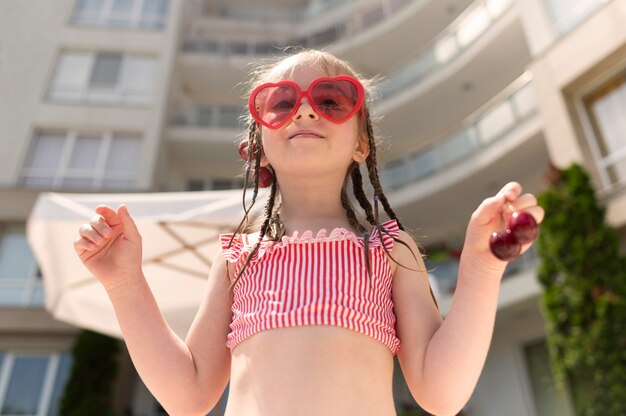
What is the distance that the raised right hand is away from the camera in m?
1.03

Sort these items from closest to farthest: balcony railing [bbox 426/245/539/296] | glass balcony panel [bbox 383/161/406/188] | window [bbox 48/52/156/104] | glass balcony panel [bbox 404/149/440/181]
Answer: balcony railing [bbox 426/245/539/296], glass balcony panel [bbox 404/149/440/181], glass balcony panel [bbox 383/161/406/188], window [bbox 48/52/156/104]

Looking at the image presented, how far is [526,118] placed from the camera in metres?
9.84

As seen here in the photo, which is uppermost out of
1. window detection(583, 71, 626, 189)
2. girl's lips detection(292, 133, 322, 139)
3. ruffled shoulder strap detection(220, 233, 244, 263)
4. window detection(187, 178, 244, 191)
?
window detection(187, 178, 244, 191)

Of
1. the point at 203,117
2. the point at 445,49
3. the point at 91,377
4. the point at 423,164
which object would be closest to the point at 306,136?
the point at 91,377

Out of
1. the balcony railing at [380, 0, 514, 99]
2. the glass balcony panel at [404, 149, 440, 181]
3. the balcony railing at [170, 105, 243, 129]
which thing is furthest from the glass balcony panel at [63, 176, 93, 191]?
the glass balcony panel at [404, 149, 440, 181]

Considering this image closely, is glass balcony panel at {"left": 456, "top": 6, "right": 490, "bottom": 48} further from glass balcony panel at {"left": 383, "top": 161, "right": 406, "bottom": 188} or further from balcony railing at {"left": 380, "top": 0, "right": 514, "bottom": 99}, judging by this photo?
glass balcony panel at {"left": 383, "top": 161, "right": 406, "bottom": 188}

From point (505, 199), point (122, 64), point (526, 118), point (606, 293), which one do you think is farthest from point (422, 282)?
point (122, 64)

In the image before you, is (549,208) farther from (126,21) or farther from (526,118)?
(126,21)

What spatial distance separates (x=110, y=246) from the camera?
3.52 ft

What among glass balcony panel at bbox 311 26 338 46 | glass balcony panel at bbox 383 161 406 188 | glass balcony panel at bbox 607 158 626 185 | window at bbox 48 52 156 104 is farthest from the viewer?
glass balcony panel at bbox 311 26 338 46

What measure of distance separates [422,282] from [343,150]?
397 millimetres

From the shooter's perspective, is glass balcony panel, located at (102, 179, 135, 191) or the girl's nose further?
glass balcony panel, located at (102, 179, 135, 191)

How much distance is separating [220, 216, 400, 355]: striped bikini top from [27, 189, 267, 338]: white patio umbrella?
214 cm

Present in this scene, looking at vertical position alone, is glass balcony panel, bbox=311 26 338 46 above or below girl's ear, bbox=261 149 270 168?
above
